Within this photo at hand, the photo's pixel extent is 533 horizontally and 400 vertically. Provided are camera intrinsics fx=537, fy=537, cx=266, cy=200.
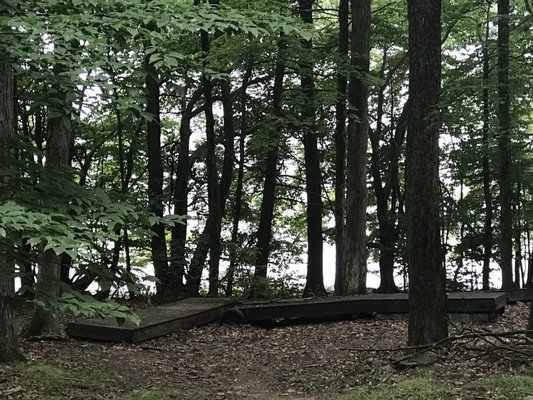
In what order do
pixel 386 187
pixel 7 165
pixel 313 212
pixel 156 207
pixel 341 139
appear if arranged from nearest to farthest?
1. pixel 7 165
2. pixel 156 207
3. pixel 341 139
4. pixel 313 212
5. pixel 386 187

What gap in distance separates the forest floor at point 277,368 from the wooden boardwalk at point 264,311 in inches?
7.9

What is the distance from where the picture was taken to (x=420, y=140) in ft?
21.4

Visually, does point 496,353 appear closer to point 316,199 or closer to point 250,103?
point 316,199

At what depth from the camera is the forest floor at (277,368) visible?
204 inches

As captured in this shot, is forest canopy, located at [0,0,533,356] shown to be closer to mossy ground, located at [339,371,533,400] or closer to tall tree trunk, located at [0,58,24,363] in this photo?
tall tree trunk, located at [0,58,24,363]

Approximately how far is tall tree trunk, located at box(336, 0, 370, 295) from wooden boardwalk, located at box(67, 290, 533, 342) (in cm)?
115

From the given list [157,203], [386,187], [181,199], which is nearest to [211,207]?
[157,203]

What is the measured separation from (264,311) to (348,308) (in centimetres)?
170

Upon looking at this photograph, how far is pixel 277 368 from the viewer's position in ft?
24.5

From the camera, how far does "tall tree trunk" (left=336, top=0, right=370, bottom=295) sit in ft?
38.3

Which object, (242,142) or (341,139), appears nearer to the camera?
(341,139)

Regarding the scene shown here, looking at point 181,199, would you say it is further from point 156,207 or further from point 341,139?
point 341,139

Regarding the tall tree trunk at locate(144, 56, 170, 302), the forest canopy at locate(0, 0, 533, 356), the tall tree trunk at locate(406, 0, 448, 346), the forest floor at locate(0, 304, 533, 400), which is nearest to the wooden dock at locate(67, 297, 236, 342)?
the forest floor at locate(0, 304, 533, 400)

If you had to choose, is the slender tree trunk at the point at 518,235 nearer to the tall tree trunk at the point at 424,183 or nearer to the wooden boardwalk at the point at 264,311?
the wooden boardwalk at the point at 264,311
